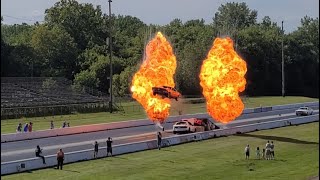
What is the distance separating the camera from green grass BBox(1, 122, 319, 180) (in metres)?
26.3

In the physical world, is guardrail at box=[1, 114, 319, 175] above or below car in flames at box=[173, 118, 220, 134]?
below

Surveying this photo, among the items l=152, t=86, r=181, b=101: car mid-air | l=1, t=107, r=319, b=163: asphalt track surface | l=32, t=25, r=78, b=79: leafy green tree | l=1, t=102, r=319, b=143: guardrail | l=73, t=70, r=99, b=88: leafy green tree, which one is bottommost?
l=1, t=107, r=319, b=163: asphalt track surface

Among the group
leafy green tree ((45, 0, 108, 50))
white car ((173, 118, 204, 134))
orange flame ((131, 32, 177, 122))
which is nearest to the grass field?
orange flame ((131, 32, 177, 122))

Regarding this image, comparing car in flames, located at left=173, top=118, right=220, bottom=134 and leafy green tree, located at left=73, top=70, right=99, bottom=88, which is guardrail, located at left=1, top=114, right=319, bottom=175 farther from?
leafy green tree, located at left=73, top=70, right=99, bottom=88

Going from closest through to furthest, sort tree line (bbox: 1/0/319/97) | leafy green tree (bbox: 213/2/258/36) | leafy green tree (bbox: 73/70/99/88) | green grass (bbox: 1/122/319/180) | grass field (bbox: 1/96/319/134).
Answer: green grass (bbox: 1/122/319/180) → grass field (bbox: 1/96/319/134) → tree line (bbox: 1/0/319/97) → leafy green tree (bbox: 73/70/99/88) → leafy green tree (bbox: 213/2/258/36)

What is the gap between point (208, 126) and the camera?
4494 cm

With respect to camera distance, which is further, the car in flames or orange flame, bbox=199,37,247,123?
orange flame, bbox=199,37,247,123

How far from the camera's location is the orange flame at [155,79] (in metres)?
51.8

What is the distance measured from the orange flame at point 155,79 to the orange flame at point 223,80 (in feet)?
17.2

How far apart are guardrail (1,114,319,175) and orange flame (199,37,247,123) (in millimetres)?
2586

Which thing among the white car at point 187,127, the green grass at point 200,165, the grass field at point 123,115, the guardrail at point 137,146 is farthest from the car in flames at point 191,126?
the grass field at point 123,115

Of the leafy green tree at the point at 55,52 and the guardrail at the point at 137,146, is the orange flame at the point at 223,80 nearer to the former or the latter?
the guardrail at the point at 137,146

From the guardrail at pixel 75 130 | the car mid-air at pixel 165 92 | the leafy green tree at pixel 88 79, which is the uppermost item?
the leafy green tree at pixel 88 79

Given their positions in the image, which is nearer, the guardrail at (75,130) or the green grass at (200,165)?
the green grass at (200,165)
